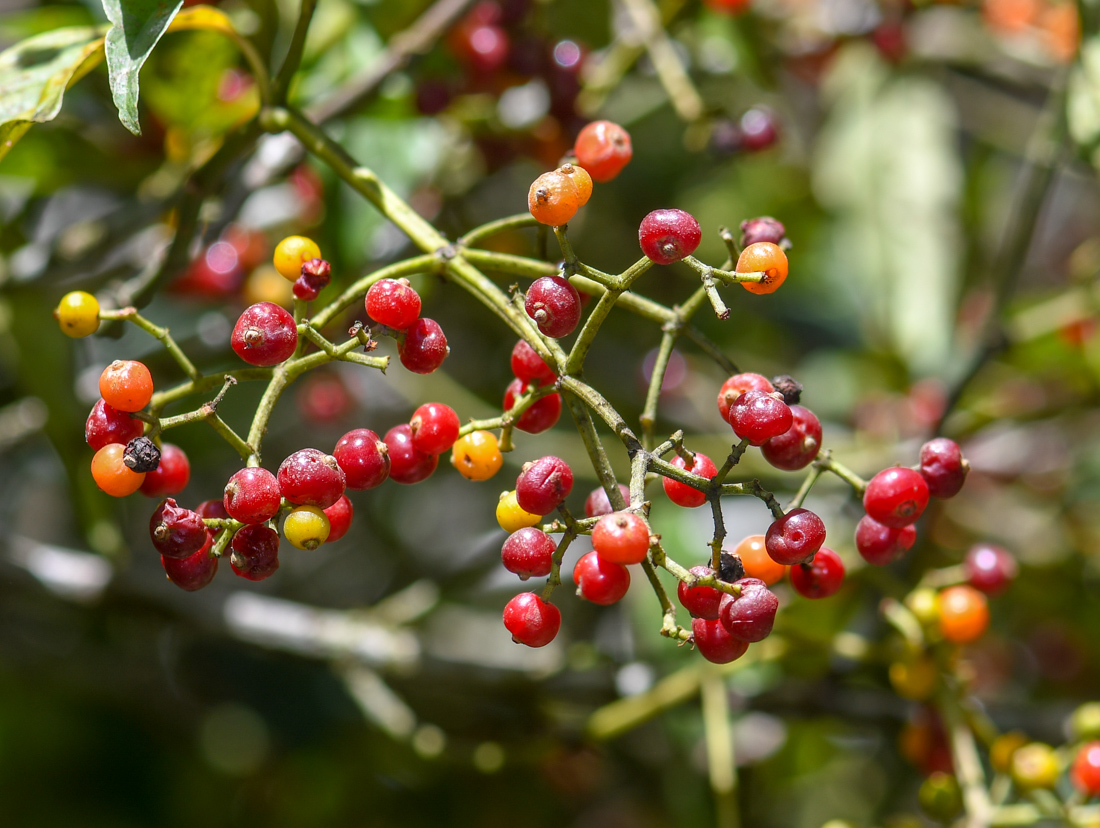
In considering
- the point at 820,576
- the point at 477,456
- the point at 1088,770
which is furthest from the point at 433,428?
the point at 1088,770

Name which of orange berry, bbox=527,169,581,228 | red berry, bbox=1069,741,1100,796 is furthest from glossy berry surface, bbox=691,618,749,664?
red berry, bbox=1069,741,1100,796

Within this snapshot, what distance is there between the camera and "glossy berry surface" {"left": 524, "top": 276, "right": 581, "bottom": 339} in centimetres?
98

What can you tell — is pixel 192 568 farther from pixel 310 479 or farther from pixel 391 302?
pixel 391 302

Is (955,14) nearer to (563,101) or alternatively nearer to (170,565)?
(563,101)

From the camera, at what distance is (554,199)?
995mm

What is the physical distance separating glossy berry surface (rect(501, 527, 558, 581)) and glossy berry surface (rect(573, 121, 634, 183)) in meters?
0.48

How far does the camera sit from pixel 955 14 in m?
3.05

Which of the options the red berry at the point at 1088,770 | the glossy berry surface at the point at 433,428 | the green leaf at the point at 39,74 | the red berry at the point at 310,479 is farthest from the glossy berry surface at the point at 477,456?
the red berry at the point at 1088,770

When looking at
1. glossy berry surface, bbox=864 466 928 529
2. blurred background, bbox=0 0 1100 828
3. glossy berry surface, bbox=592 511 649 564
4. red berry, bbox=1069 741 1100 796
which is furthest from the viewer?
blurred background, bbox=0 0 1100 828

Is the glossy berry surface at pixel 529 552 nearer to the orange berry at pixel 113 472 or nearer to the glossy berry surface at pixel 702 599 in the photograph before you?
the glossy berry surface at pixel 702 599

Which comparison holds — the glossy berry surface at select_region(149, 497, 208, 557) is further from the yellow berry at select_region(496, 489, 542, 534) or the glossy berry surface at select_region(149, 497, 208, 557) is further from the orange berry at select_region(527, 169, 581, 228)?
the orange berry at select_region(527, 169, 581, 228)

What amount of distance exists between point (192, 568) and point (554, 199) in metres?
0.56

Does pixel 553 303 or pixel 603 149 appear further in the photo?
pixel 603 149

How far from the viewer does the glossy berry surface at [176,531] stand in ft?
3.19
